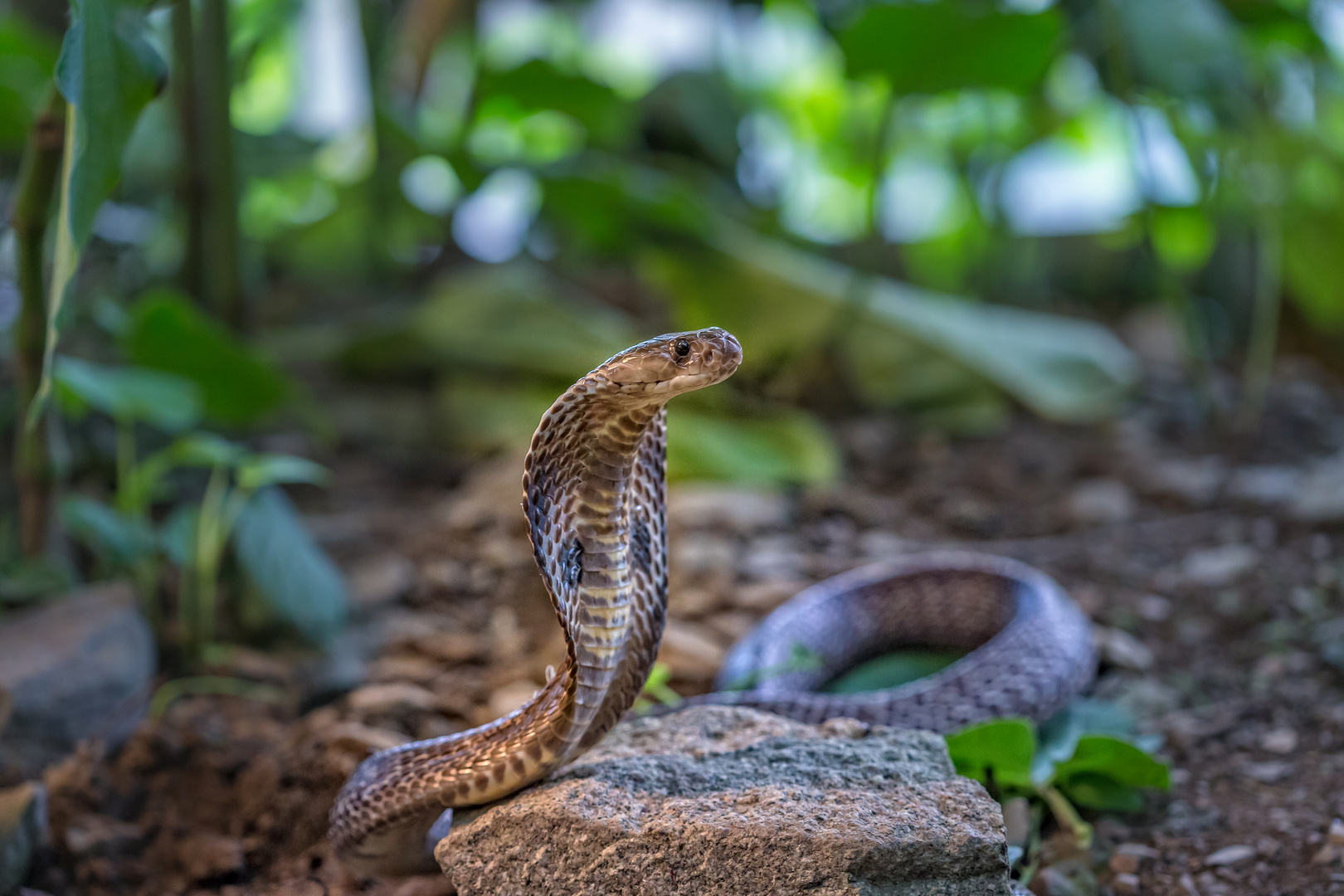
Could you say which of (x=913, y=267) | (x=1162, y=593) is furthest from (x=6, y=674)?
(x=913, y=267)

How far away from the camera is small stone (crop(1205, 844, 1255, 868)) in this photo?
5.33 feet

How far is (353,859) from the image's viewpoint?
1542 mm

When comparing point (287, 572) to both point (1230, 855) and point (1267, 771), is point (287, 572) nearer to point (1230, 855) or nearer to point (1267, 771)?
point (1230, 855)

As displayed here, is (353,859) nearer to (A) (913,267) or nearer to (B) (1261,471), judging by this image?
(B) (1261,471)

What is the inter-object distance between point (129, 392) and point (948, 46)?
282 centimetres

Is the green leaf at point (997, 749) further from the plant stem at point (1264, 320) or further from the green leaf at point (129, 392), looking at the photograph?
the plant stem at point (1264, 320)

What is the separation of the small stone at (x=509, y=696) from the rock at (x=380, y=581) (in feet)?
2.61

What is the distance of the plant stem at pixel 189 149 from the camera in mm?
3100

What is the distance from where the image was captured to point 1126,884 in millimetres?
1604

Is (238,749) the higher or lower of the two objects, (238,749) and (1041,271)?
the lower

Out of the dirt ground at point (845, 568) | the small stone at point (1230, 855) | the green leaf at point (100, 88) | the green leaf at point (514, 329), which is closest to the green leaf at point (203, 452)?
the dirt ground at point (845, 568)

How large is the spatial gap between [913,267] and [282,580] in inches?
178

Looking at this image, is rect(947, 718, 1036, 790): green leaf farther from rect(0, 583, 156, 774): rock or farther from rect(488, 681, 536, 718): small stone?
rect(0, 583, 156, 774): rock

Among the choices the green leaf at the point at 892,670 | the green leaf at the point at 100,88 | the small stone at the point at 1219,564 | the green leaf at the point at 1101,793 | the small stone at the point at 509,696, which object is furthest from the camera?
the small stone at the point at 1219,564
